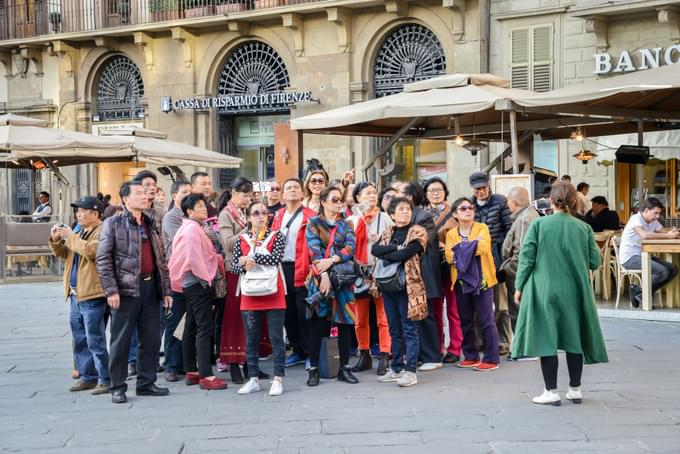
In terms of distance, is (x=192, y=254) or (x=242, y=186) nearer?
(x=192, y=254)

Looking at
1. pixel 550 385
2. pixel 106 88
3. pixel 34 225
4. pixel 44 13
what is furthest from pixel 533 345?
pixel 44 13

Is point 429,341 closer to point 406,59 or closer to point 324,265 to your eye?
point 324,265

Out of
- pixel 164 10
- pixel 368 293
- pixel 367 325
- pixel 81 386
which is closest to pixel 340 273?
pixel 368 293

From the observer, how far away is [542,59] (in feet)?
67.1

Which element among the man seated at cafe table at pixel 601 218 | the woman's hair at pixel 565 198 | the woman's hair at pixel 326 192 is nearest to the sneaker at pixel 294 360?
the woman's hair at pixel 326 192

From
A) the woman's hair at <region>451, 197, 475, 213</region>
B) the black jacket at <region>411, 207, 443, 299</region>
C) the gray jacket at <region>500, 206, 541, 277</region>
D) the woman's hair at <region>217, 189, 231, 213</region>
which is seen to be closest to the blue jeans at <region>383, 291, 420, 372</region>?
the black jacket at <region>411, 207, 443, 299</region>

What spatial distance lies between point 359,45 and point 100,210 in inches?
594

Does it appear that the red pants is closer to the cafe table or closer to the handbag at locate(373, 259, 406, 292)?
the handbag at locate(373, 259, 406, 292)

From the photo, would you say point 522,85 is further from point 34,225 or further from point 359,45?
point 34,225

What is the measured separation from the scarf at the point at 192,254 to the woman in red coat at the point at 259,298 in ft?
0.72

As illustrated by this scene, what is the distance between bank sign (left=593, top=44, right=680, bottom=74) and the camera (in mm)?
18219

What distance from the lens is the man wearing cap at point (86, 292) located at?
820 cm

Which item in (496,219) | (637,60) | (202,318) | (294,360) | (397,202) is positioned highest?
(637,60)

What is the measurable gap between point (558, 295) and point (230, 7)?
18.6 meters
